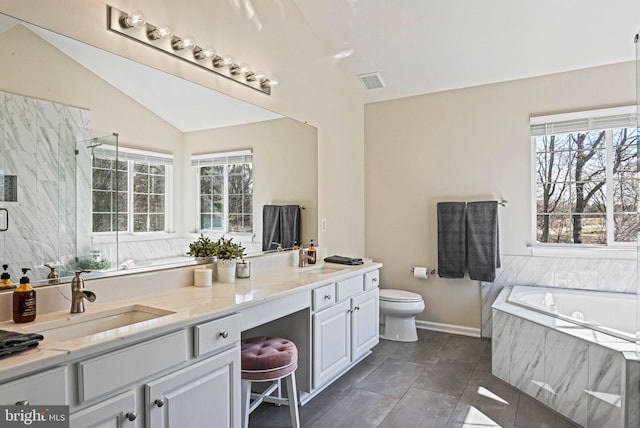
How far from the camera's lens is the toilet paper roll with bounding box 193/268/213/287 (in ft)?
8.11

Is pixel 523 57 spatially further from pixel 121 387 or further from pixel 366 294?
pixel 121 387

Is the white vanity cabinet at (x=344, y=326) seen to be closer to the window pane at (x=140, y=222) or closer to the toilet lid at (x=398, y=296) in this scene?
the toilet lid at (x=398, y=296)

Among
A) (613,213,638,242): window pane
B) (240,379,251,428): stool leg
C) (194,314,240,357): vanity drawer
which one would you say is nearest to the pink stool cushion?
(240,379,251,428): stool leg

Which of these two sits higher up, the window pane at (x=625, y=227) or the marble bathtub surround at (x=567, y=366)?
the window pane at (x=625, y=227)

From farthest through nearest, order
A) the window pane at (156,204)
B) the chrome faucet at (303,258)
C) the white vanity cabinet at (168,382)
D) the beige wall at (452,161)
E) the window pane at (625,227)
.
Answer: the beige wall at (452,161) < the window pane at (625,227) < the chrome faucet at (303,258) < the window pane at (156,204) < the white vanity cabinet at (168,382)

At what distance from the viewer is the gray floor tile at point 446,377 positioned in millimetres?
3020

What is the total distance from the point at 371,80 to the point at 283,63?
125cm

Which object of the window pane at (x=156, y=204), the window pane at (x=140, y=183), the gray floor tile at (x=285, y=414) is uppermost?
the window pane at (x=140, y=183)

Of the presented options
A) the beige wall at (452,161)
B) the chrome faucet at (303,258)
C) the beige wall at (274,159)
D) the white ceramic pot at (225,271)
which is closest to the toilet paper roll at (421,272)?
the beige wall at (452,161)

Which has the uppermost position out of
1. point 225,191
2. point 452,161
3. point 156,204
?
point 452,161

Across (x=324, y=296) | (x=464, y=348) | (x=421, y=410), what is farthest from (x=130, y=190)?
(x=464, y=348)

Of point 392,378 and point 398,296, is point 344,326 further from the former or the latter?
point 398,296

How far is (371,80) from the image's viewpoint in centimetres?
433

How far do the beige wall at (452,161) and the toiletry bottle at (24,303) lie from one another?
11.8 feet
